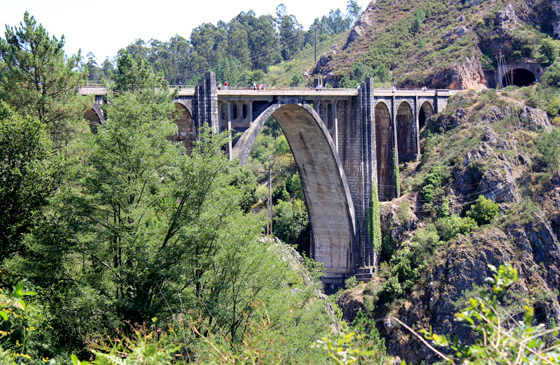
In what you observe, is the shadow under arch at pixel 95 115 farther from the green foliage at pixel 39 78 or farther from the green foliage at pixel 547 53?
the green foliage at pixel 547 53

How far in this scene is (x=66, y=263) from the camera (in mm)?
15922

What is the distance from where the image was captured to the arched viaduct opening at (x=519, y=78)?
6241 centimetres

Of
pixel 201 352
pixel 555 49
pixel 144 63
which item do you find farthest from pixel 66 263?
pixel 555 49

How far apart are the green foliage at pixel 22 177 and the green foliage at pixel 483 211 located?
109 ft

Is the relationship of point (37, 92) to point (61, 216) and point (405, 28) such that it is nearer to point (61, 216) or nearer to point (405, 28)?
point (61, 216)

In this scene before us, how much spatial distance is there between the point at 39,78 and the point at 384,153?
33.8 m

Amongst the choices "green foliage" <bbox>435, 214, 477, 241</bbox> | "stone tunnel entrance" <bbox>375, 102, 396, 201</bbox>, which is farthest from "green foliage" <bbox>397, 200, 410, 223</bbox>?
"green foliage" <bbox>435, 214, 477, 241</bbox>

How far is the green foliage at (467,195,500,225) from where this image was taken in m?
41.7

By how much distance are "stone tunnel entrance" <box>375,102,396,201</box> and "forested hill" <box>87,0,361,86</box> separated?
62.2 m

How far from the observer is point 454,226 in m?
42.0

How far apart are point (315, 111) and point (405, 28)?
43.7 meters

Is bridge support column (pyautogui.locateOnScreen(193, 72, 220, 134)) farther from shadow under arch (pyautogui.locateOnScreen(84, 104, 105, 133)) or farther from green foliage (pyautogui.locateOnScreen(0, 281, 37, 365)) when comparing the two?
green foliage (pyautogui.locateOnScreen(0, 281, 37, 365))

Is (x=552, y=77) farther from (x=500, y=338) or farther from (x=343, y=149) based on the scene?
(x=500, y=338)

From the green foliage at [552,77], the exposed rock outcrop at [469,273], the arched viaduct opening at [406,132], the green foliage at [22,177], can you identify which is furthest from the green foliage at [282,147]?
the green foliage at [22,177]
